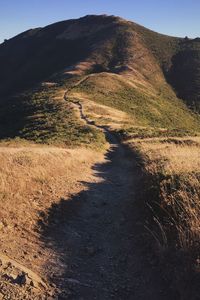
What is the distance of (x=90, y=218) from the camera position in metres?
12.8

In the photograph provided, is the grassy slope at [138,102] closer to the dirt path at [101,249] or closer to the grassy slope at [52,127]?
the grassy slope at [52,127]

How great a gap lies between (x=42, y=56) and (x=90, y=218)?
11865 centimetres

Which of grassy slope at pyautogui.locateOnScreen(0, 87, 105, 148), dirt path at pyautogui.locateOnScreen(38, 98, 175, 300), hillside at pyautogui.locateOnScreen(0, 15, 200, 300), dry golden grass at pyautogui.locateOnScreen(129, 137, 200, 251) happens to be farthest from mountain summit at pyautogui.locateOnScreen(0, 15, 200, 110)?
dirt path at pyautogui.locateOnScreen(38, 98, 175, 300)

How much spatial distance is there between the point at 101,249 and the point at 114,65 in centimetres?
9149

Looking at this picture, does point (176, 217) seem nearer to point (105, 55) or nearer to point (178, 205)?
point (178, 205)

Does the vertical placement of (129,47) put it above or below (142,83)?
above

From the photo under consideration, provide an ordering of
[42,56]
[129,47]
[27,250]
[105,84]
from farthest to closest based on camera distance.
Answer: [42,56], [129,47], [105,84], [27,250]

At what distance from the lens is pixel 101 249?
1053 centimetres

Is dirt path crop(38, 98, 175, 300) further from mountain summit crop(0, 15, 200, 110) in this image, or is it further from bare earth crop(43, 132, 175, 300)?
mountain summit crop(0, 15, 200, 110)

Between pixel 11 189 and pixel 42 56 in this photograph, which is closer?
pixel 11 189

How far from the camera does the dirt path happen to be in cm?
872

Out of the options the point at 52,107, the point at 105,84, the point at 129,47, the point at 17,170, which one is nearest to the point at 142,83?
the point at 105,84

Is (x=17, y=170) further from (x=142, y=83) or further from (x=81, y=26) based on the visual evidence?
(x=81, y=26)

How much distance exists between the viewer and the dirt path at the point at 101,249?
872cm
